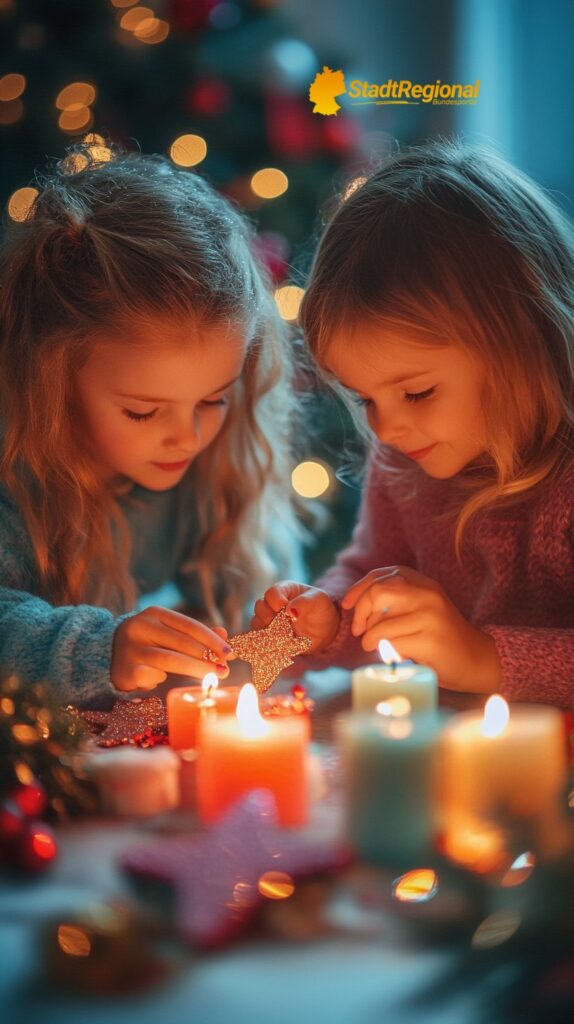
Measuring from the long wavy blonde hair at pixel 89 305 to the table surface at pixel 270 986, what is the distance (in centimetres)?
64

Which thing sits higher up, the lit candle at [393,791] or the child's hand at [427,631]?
the lit candle at [393,791]

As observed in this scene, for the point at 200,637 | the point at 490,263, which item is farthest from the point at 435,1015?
the point at 490,263

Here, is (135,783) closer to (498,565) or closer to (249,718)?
(249,718)

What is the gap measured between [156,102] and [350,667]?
0.84 m

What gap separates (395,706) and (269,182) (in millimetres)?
889

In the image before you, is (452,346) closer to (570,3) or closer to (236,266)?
(236,266)

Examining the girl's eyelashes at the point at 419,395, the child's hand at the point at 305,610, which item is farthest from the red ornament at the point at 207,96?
the child's hand at the point at 305,610

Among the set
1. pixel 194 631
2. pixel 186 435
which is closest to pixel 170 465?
pixel 186 435

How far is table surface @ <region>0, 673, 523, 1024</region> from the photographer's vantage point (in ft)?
1.71

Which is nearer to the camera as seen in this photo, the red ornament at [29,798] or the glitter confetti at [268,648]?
the red ornament at [29,798]

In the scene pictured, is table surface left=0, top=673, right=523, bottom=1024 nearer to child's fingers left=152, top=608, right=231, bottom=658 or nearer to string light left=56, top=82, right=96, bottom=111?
child's fingers left=152, top=608, right=231, bottom=658

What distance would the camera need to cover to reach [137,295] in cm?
111

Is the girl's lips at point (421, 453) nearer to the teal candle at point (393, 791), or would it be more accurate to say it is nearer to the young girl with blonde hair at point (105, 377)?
the young girl with blonde hair at point (105, 377)

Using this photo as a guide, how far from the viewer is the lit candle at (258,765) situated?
28.3 inches
